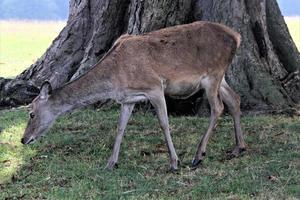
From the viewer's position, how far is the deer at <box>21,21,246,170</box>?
7.89 m

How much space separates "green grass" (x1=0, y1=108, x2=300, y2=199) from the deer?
Answer: 13.5 inches

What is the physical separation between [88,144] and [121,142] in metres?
0.45

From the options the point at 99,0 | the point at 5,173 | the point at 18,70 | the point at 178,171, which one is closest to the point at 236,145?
the point at 178,171

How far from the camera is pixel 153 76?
786 centimetres

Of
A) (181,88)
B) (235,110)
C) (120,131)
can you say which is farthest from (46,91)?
(235,110)

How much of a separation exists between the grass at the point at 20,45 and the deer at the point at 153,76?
10151 mm

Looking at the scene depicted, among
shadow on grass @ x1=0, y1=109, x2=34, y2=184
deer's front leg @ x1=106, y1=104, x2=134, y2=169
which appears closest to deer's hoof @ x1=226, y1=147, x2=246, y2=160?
deer's front leg @ x1=106, y1=104, x2=134, y2=169

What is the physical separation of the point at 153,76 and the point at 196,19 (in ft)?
10.4

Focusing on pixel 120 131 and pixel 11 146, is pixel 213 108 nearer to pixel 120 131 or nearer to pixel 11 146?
pixel 120 131

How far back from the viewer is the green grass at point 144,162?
22.0ft

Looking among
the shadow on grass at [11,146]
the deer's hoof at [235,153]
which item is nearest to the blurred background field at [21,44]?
the shadow on grass at [11,146]

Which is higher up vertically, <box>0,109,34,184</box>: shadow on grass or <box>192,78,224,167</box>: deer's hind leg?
<box>192,78,224,167</box>: deer's hind leg

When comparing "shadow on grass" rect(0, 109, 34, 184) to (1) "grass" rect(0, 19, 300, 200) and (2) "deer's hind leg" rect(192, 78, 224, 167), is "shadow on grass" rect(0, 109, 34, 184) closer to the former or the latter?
(1) "grass" rect(0, 19, 300, 200)

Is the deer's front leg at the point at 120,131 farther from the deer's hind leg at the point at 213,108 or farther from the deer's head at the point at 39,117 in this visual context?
the deer's hind leg at the point at 213,108
